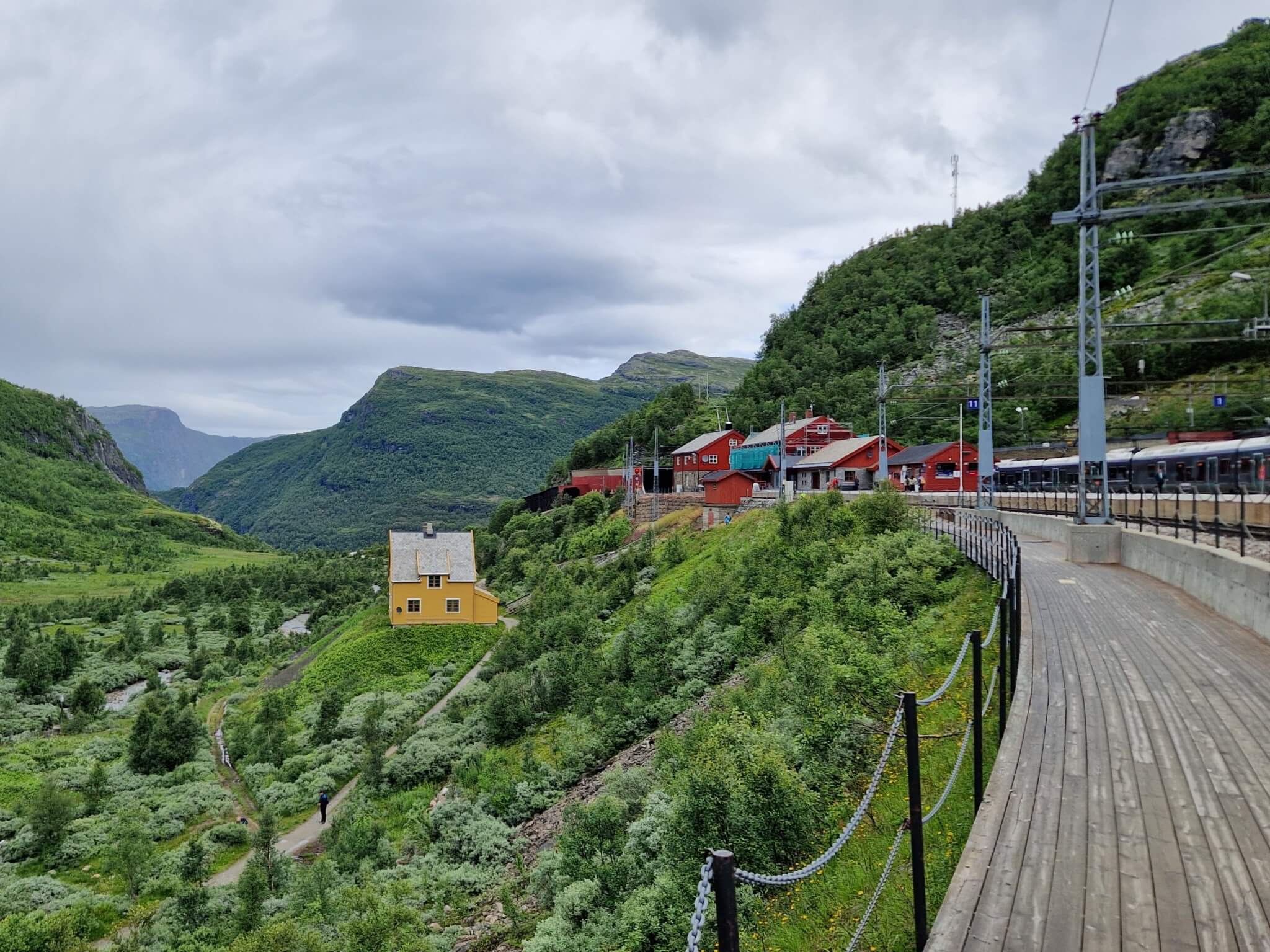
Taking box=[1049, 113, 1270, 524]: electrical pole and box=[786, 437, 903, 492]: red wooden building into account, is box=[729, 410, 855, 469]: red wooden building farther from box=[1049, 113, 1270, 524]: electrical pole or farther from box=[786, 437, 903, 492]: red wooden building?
box=[1049, 113, 1270, 524]: electrical pole

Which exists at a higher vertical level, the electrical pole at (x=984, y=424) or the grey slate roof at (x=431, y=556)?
the electrical pole at (x=984, y=424)

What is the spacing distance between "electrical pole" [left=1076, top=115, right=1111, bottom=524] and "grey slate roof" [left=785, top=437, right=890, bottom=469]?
36.4m

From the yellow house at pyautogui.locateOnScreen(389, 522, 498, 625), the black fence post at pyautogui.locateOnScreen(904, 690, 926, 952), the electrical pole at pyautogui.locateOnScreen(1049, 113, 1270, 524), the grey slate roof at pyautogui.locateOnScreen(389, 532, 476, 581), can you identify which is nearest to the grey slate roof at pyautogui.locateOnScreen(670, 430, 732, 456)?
the grey slate roof at pyautogui.locateOnScreen(389, 532, 476, 581)

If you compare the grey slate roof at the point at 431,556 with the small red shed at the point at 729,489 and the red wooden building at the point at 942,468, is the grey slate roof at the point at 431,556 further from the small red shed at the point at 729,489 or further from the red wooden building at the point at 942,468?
the red wooden building at the point at 942,468

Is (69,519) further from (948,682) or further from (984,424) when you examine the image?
(948,682)

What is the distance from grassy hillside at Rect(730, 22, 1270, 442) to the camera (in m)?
83.6

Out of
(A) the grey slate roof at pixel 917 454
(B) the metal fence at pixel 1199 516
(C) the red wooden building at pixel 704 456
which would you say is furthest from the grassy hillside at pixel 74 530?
(B) the metal fence at pixel 1199 516

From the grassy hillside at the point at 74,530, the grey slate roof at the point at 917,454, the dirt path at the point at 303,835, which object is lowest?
the dirt path at the point at 303,835

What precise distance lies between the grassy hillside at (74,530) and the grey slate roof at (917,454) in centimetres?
9592

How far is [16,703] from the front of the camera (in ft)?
157

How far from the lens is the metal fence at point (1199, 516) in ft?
57.9

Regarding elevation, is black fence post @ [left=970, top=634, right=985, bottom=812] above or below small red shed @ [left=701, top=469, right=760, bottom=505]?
below

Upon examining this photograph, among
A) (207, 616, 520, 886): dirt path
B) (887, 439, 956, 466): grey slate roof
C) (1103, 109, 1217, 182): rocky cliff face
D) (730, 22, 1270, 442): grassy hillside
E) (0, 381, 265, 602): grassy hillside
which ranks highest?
(1103, 109, 1217, 182): rocky cliff face

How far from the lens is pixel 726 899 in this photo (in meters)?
3.07
